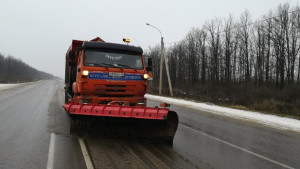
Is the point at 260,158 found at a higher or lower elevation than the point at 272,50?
lower

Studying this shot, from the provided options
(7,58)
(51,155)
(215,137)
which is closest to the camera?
(51,155)

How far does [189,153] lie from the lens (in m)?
5.00

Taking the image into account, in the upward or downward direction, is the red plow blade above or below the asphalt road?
above

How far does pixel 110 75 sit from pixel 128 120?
1771 millimetres

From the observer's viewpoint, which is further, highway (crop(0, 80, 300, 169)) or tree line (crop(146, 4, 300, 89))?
tree line (crop(146, 4, 300, 89))

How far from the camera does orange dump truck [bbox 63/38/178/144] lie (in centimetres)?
526

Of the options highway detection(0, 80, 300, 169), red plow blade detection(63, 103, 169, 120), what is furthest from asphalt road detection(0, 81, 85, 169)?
red plow blade detection(63, 103, 169, 120)

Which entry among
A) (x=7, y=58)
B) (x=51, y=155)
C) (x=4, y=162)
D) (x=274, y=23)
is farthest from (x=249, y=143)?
(x=7, y=58)

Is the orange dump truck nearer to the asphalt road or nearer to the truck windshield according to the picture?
the truck windshield

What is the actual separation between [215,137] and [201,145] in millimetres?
1208

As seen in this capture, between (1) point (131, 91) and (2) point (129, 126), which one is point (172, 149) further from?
(1) point (131, 91)

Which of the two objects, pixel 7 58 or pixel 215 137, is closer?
pixel 215 137

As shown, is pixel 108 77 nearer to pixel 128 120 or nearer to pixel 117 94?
pixel 117 94

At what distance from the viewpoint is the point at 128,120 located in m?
5.35
